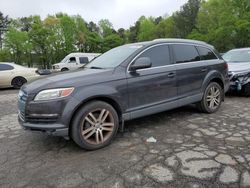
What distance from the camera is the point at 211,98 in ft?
18.7

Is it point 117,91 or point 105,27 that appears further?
point 105,27

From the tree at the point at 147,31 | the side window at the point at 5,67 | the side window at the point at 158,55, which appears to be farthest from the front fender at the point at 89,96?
the tree at the point at 147,31

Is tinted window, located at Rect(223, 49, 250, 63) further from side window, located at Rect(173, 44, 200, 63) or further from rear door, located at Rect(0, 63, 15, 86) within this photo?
rear door, located at Rect(0, 63, 15, 86)

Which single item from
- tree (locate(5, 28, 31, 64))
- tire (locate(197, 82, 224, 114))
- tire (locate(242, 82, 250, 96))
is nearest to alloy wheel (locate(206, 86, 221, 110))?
tire (locate(197, 82, 224, 114))

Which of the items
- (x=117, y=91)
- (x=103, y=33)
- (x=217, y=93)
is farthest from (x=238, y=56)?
(x=103, y=33)

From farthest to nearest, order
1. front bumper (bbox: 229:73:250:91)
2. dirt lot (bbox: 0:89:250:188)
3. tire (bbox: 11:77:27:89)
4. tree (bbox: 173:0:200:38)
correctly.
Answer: tree (bbox: 173:0:200:38), tire (bbox: 11:77:27:89), front bumper (bbox: 229:73:250:91), dirt lot (bbox: 0:89:250:188)

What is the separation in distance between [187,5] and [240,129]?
4656 centimetres

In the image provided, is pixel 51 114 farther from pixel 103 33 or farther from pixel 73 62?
pixel 103 33

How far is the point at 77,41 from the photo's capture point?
41.5 metres

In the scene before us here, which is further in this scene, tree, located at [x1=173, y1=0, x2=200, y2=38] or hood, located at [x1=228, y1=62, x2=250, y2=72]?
tree, located at [x1=173, y1=0, x2=200, y2=38]

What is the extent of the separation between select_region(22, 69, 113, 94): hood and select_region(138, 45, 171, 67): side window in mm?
905

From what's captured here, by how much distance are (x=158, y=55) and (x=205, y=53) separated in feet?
5.08

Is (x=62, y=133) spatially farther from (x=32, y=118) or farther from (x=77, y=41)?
(x=77, y=41)

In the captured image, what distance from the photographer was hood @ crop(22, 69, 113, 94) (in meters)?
3.67
